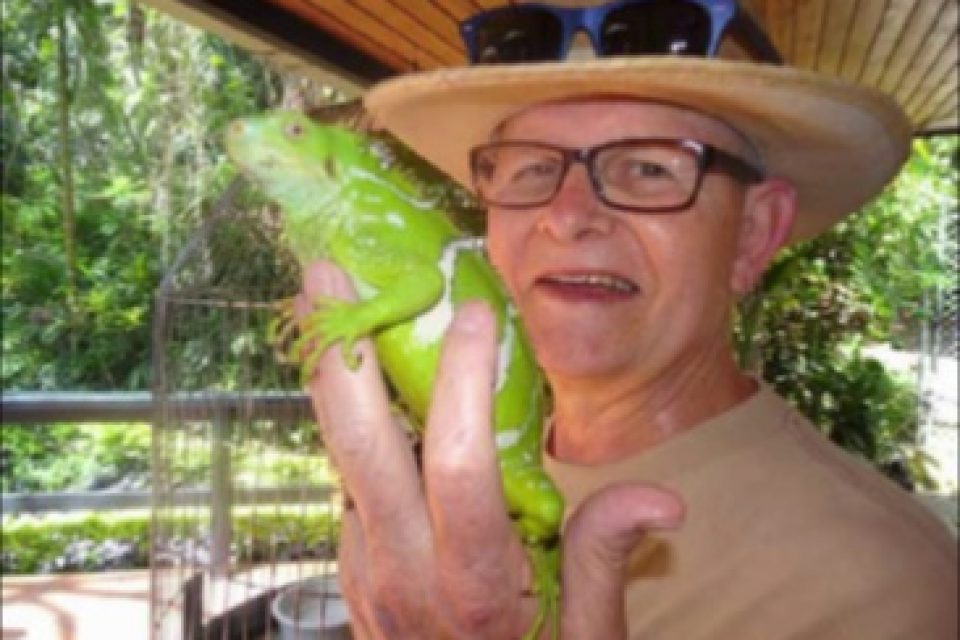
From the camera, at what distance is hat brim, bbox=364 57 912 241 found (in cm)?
138

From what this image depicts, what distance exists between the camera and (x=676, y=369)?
5.23 ft

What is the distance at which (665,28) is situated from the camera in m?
1.48

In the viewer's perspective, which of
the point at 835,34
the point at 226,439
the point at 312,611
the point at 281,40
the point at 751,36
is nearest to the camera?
the point at 751,36

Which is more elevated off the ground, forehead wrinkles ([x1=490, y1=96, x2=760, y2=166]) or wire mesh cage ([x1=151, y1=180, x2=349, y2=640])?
forehead wrinkles ([x1=490, y1=96, x2=760, y2=166])

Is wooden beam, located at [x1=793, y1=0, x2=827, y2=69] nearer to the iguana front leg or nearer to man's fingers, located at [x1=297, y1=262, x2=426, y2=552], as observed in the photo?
the iguana front leg

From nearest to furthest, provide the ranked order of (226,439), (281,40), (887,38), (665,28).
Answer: (665,28) < (281,40) < (887,38) < (226,439)

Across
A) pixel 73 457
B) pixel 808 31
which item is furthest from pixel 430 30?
pixel 73 457

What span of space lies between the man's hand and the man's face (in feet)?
1.91

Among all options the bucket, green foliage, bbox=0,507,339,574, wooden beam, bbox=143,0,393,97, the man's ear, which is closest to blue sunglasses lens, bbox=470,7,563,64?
the man's ear

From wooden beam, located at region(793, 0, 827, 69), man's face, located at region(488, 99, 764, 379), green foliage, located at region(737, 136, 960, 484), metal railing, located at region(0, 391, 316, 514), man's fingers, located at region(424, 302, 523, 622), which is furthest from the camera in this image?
metal railing, located at region(0, 391, 316, 514)

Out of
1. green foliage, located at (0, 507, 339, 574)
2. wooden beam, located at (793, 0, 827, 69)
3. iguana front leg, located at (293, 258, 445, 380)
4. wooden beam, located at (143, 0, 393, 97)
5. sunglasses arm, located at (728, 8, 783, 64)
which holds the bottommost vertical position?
green foliage, located at (0, 507, 339, 574)

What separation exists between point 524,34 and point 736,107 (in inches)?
13.6

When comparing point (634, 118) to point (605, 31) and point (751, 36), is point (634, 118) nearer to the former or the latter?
point (605, 31)

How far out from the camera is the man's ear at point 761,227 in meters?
1.71
